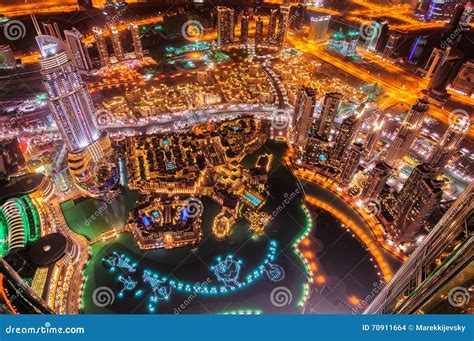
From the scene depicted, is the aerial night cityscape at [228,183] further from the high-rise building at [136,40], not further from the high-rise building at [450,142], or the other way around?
the high-rise building at [136,40]

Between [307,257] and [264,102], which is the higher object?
[264,102]

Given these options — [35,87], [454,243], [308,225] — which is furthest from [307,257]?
[35,87]

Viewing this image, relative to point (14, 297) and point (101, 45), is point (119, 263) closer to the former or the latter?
point (14, 297)

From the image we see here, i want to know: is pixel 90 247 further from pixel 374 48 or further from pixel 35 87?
pixel 374 48

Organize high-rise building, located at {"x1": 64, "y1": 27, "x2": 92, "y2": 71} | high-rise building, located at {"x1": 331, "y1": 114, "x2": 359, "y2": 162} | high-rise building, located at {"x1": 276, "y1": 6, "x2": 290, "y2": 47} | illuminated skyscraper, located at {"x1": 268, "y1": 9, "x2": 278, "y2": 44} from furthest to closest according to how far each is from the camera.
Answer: illuminated skyscraper, located at {"x1": 268, "y1": 9, "x2": 278, "y2": 44}, high-rise building, located at {"x1": 276, "y1": 6, "x2": 290, "y2": 47}, high-rise building, located at {"x1": 64, "y1": 27, "x2": 92, "y2": 71}, high-rise building, located at {"x1": 331, "y1": 114, "x2": 359, "y2": 162}

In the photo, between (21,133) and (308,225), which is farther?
(21,133)

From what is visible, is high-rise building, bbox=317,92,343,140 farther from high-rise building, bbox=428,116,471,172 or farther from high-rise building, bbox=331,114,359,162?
high-rise building, bbox=428,116,471,172

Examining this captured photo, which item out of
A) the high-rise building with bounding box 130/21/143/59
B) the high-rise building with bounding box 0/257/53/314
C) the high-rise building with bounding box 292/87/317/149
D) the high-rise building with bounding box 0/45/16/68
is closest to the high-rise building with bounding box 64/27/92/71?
the high-rise building with bounding box 130/21/143/59

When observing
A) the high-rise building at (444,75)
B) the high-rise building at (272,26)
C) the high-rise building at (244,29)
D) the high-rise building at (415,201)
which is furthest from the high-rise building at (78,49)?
Result: the high-rise building at (444,75)
